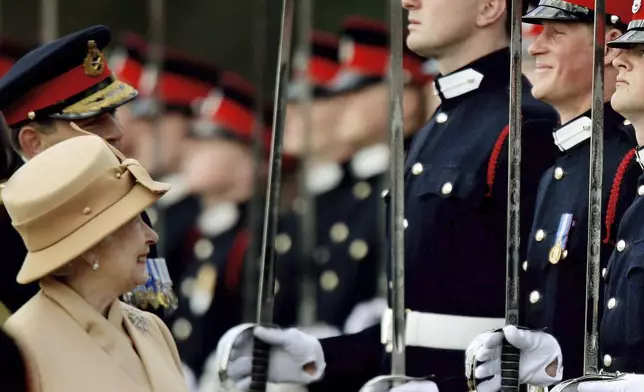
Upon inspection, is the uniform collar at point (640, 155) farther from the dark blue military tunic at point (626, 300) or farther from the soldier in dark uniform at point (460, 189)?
the soldier in dark uniform at point (460, 189)

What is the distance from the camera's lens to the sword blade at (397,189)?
19.6ft

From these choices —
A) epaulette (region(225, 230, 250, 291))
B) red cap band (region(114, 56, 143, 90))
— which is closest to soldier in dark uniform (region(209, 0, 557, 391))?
epaulette (region(225, 230, 250, 291))

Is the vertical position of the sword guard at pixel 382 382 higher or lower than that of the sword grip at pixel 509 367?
lower

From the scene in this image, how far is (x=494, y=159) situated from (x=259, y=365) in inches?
41.7

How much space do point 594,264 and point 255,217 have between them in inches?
89.4

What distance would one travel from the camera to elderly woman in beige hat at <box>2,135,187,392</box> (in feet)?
16.0

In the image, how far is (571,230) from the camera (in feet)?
19.6

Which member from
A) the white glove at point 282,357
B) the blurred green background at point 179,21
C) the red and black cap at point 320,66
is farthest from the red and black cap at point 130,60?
the white glove at point 282,357

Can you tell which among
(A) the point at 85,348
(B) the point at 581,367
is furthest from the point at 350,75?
(A) the point at 85,348

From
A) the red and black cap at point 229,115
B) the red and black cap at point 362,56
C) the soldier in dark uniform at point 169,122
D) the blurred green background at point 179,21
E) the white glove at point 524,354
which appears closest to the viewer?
the white glove at point 524,354

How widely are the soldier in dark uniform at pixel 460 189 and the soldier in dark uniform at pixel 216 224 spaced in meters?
4.25

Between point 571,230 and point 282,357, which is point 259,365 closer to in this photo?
point 282,357

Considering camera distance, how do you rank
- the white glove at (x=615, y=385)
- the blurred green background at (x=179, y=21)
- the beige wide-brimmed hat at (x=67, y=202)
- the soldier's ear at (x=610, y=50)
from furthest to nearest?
1. the blurred green background at (x=179, y=21)
2. the soldier's ear at (x=610, y=50)
3. the white glove at (x=615, y=385)
4. the beige wide-brimmed hat at (x=67, y=202)

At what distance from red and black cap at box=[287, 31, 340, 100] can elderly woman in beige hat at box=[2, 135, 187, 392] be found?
6163 millimetres
